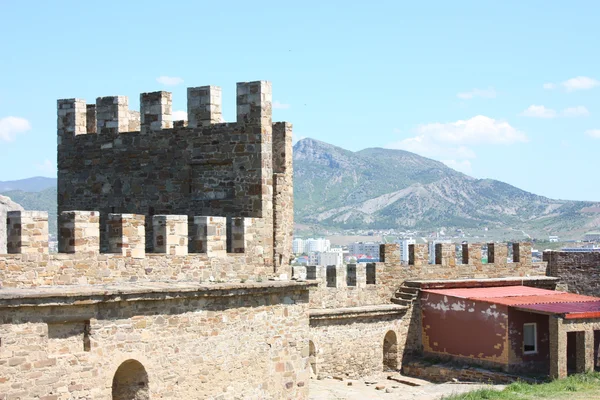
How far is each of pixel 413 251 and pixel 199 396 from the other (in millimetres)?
13495

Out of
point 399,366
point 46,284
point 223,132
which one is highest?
point 223,132

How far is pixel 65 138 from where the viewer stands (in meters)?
20.3

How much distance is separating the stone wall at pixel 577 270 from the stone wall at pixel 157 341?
15178mm

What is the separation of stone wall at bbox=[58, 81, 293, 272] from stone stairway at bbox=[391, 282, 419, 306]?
7198 mm

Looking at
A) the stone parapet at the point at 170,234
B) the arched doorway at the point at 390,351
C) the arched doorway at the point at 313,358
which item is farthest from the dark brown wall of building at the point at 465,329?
the stone parapet at the point at 170,234

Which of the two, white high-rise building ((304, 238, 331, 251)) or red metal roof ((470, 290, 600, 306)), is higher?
red metal roof ((470, 290, 600, 306))

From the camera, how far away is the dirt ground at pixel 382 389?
868 inches

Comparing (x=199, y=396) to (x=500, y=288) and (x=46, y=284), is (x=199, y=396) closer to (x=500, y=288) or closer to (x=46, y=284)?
(x=46, y=284)

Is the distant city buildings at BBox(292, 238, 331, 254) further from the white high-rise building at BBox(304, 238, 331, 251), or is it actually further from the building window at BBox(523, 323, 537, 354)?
the building window at BBox(523, 323, 537, 354)

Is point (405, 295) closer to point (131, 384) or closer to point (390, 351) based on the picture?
point (390, 351)

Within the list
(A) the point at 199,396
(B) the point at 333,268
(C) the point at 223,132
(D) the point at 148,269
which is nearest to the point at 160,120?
(C) the point at 223,132

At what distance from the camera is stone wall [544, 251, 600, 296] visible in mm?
29609

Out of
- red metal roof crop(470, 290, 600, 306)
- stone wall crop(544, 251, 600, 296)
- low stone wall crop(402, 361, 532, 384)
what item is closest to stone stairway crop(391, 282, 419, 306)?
low stone wall crop(402, 361, 532, 384)

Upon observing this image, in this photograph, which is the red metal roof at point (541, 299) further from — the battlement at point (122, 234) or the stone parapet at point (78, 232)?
the stone parapet at point (78, 232)
